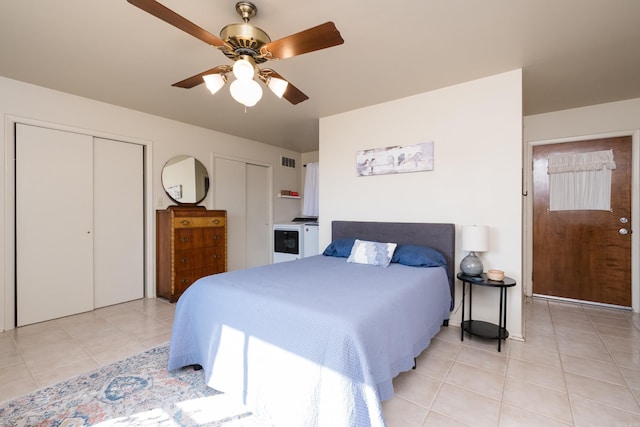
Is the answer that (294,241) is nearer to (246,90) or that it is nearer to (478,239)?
(478,239)

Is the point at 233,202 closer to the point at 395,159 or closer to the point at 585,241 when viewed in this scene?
the point at 395,159

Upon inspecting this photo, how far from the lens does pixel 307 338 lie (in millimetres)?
1395

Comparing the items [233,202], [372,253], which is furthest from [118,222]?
[372,253]

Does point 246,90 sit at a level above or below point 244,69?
below

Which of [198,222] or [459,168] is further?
[198,222]

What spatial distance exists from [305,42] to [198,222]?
2967 mm

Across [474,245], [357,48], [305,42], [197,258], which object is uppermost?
[357,48]

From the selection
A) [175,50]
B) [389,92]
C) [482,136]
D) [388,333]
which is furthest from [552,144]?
[175,50]

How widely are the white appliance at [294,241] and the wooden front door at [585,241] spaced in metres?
3.15

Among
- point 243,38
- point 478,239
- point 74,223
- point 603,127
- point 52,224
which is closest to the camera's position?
point 243,38

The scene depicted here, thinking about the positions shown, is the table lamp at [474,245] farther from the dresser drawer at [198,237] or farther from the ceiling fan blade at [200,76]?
the dresser drawer at [198,237]

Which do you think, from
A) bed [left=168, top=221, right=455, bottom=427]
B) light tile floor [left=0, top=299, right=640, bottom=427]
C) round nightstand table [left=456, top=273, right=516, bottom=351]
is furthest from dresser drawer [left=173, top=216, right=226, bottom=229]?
round nightstand table [left=456, top=273, right=516, bottom=351]

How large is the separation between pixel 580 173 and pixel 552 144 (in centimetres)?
48

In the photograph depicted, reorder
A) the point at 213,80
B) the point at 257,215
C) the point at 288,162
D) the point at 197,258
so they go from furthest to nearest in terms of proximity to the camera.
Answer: the point at 288,162 < the point at 257,215 < the point at 197,258 < the point at 213,80
